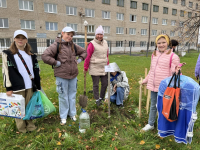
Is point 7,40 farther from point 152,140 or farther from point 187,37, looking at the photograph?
point 152,140

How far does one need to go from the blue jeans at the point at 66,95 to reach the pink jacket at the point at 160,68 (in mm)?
1547

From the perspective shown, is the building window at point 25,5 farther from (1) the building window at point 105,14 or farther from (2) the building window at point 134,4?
(2) the building window at point 134,4

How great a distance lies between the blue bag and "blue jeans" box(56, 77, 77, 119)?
0.40 meters

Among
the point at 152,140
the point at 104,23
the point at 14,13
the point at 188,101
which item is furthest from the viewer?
the point at 104,23

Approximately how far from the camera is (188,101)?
2213mm

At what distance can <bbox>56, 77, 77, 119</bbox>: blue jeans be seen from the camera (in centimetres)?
311

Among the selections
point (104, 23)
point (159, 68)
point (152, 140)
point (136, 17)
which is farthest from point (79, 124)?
point (136, 17)

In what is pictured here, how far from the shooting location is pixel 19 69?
2.62m

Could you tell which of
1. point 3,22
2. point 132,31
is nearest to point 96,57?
point 3,22

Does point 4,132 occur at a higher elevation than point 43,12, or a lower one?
lower

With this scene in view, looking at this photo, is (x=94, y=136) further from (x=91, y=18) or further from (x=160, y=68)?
(x=91, y=18)

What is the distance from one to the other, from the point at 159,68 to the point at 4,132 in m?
3.14

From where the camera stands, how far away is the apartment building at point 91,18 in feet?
69.5

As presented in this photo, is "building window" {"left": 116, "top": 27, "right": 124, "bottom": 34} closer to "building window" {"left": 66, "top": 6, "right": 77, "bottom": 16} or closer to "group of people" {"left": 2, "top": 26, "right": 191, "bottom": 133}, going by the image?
"building window" {"left": 66, "top": 6, "right": 77, "bottom": 16}
